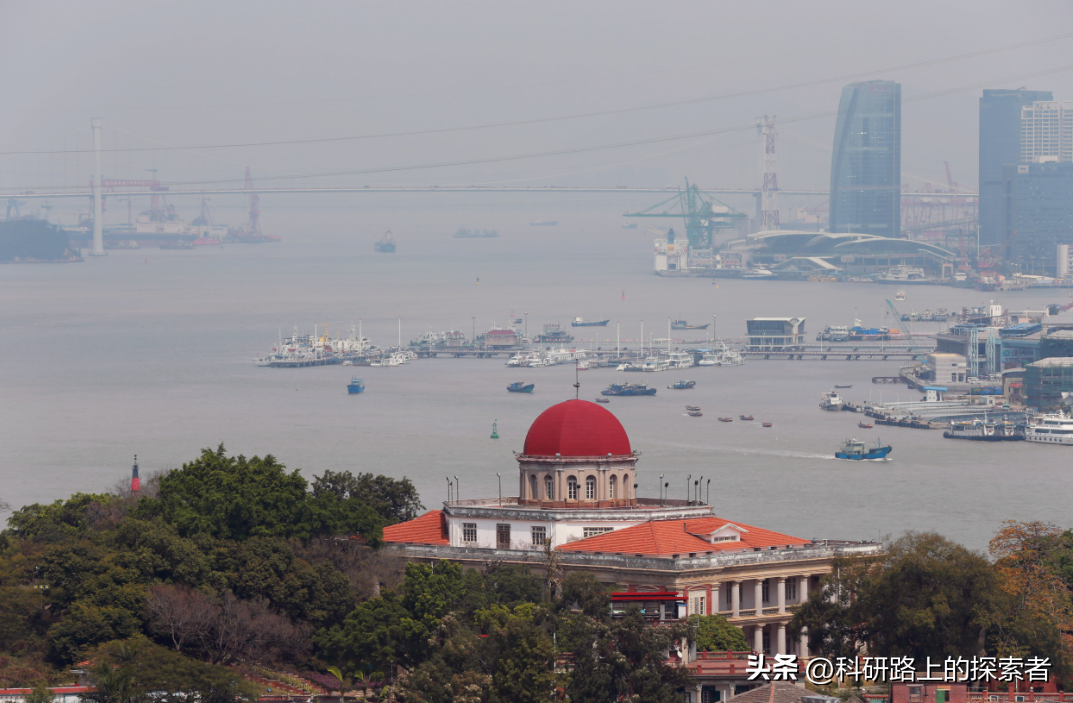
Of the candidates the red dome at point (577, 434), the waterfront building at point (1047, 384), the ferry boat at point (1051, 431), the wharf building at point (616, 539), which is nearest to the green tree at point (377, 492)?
the wharf building at point (616, 539)

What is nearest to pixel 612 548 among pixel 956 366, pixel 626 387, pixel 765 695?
pixel 765 695

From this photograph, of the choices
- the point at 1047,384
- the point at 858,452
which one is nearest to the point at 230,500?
the point at 858,452

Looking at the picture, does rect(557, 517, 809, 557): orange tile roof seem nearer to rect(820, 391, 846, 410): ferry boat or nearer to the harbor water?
the harbor water

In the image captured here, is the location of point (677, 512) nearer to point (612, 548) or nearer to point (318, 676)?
point (612, 548)

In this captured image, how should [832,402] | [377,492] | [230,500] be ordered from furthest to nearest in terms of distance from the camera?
1. [832,402]
2. [377,492]
3. [230,500]

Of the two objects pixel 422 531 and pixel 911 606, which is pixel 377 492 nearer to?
pixel 422 531

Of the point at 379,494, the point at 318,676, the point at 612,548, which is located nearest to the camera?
the point at 318,676
